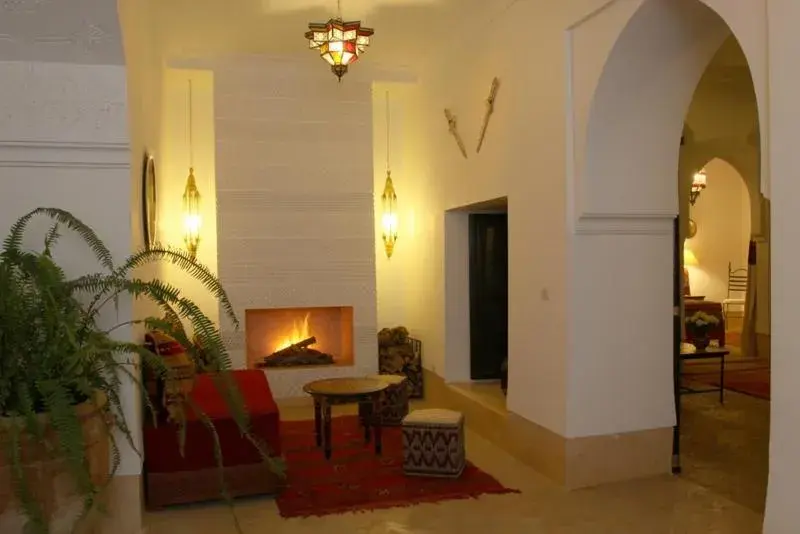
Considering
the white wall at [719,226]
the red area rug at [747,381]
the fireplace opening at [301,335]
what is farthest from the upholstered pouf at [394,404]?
the white wall at [719,226]

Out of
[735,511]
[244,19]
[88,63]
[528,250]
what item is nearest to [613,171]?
[528,250]

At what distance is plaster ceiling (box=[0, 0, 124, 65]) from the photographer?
11.0 feet

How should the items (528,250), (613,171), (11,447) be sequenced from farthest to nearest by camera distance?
(528,250), (613,171), (11,447)

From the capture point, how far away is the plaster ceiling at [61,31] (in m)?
3.37

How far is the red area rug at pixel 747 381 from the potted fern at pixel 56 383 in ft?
19.7

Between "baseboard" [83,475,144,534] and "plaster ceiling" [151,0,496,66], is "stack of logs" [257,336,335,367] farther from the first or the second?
"baseboard" [83,475,144,534]

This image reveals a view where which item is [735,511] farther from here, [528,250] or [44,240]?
[44,240]

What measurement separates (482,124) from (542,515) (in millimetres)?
3139

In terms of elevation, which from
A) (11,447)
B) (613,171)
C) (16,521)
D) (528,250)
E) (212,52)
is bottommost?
(16,521)

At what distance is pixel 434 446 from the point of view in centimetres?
501

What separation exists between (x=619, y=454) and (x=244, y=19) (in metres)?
4.54

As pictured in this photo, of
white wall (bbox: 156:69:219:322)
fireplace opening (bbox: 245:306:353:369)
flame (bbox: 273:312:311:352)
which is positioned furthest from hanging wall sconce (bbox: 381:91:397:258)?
white wall (bbox: 156:69:219:322)

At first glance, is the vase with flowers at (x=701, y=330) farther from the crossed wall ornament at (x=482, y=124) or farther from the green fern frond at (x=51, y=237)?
the green fern frond at (x=51, y=237)

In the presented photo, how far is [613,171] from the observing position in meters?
4.61
